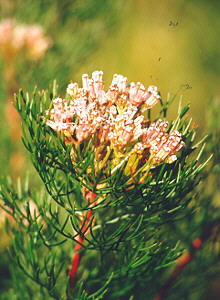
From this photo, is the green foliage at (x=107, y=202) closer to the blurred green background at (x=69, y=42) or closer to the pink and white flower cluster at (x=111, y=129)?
the pink and white flower cluster at (x=111, y=129)

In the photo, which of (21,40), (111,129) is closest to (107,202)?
(111,129)

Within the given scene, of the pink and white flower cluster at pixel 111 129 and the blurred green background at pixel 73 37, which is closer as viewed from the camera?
the pink and white flower cluster at pixel 111 129

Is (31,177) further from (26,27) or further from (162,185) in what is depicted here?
(162,185)

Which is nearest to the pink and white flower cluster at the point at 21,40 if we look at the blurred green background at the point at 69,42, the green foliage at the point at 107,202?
the blurred green background at the point at 69,42

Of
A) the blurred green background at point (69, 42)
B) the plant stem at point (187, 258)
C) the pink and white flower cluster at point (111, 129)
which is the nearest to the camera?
the pink and white flower cluster at point (111, 129)

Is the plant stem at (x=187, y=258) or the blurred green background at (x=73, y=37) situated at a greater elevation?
the blurred green background at (x=73, y=37)

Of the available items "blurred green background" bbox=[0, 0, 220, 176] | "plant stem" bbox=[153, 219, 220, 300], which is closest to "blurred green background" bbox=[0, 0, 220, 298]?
"blurred green background" bbox=[0, 0, 220, 176]

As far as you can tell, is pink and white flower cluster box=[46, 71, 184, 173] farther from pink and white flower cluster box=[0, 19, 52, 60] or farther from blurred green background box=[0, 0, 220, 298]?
pink and white flower cluster box=[0, 19, 52, 60]
